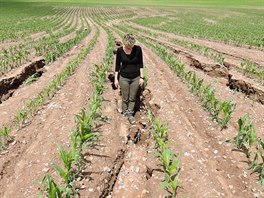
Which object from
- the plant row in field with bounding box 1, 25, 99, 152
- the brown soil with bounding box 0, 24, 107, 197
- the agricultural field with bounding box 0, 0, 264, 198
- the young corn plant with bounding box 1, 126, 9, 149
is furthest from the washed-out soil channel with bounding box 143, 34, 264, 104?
the young corn plant with bounding box 1, 126, 9, 149

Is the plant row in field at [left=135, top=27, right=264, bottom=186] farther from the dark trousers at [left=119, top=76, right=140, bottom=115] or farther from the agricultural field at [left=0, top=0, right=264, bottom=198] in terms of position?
the dark trousers at [left=119, top=76, right=140, bottom=115]

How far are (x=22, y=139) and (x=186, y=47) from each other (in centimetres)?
1495

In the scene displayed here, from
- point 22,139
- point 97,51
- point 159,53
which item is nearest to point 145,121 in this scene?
point 22,139

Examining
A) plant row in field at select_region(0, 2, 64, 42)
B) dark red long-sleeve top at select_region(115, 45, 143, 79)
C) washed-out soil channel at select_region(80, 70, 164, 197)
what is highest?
dark red long-sleeve top at select_region(115, 45, 143, 79)

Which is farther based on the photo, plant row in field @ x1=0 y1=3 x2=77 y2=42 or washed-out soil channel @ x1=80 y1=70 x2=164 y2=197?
plant row in field @ x1=0 y1=3 x2=77 y2=42

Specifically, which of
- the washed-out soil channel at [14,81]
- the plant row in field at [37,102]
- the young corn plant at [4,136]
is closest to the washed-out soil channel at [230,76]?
the plant row in field at [37,102]

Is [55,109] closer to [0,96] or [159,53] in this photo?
[0,96]

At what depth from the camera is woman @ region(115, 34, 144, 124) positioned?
738 cm

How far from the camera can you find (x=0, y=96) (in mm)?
10062

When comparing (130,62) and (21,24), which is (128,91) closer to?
(130,62)

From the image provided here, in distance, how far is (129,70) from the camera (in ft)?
24.6

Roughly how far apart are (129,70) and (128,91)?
0.59m

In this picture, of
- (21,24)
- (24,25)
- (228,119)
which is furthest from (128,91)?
(21,24)

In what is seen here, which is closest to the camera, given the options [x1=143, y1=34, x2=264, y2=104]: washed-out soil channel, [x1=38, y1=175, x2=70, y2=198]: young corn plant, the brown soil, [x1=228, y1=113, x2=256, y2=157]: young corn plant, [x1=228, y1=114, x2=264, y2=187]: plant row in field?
[x1=38, y1=175, x2=70, y2=198]: young corn plant
